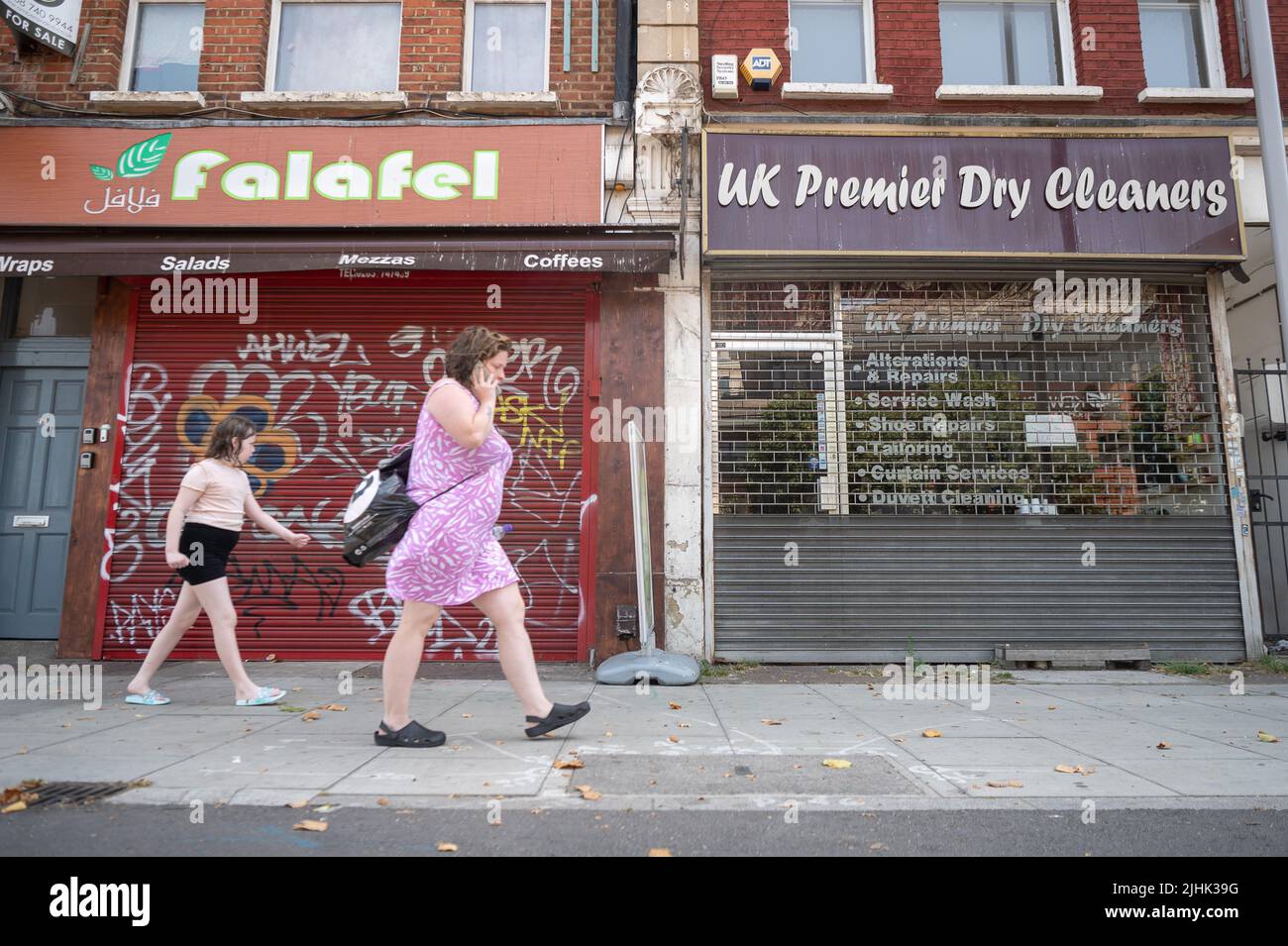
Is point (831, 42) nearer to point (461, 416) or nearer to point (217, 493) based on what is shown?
point (461, 416)

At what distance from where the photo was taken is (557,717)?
380 centimetres

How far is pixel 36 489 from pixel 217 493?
164 inches

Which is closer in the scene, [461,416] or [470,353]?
[461,416]

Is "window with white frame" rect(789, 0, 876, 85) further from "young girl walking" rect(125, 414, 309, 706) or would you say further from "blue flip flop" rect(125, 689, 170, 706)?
"blue flip flop" rect(125, 689, 170, 706)

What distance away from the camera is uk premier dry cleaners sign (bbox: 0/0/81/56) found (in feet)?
22.7

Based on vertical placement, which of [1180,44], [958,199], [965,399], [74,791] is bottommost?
[74,791]

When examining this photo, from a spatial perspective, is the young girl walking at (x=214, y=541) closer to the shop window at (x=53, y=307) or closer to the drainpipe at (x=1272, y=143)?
the shop window at (x=53, y=307)

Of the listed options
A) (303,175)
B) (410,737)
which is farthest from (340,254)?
(410,737)

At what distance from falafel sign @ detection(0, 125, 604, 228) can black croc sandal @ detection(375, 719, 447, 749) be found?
4.79 metres

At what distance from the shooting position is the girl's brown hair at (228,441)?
189 inches

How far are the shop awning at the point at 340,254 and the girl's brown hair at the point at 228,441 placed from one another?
2368 millimetres

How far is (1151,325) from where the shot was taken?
7383 mm

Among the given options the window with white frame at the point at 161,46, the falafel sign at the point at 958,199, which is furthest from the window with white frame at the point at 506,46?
the window with white frame at the point at 161,46

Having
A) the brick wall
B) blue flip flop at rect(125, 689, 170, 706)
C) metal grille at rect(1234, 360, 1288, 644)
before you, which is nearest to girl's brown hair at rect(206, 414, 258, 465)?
blue flip flop at rect(125, 689, 170, 706)
